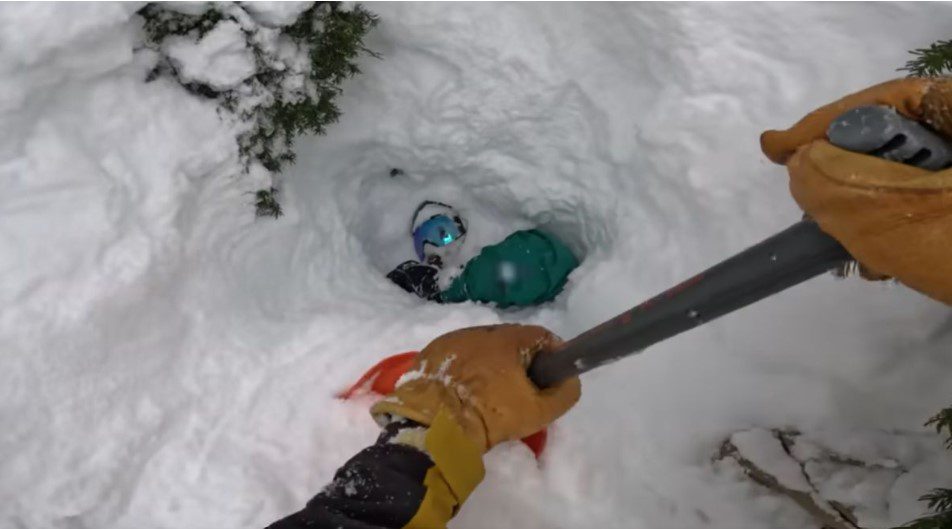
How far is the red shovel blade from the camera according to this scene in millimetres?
1778

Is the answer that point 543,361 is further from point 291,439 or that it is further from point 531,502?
point 291,439

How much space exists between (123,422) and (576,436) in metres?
1.05

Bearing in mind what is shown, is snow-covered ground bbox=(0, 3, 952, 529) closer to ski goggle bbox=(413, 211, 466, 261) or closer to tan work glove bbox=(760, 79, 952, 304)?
ski goggle bbox=(413, 211, 466, 261)

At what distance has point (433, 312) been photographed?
7.26 feet

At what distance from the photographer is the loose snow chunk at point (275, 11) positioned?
169 cm

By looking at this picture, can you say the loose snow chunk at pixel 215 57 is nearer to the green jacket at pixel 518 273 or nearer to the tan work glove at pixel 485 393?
the tan work glove at pixel 485 393

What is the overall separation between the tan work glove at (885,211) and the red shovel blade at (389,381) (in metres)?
1.00

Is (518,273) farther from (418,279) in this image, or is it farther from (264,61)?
(264,61)

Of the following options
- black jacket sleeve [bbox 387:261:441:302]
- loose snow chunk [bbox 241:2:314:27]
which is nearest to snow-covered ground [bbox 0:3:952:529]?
loose snow chunk [bbox 241:2:314:27]

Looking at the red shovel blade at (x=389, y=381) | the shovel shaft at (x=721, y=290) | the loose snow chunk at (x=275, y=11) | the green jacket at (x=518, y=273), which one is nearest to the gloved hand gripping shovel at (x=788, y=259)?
the shovel shaft at (x=721, y=290)

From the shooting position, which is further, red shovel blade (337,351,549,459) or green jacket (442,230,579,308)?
green jacket (442,230,579,308)

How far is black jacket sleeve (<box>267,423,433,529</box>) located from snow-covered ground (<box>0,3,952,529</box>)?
0.47 meters

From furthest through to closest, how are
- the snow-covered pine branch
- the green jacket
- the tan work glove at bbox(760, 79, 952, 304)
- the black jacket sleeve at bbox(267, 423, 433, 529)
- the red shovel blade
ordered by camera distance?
the green jacket < the red shovel blade < the snow-covered pine branch < the black jacket sleeve at bbox(267, 423, 433, 529) < the tan work glove at bbox(760, 79, 952, 304)

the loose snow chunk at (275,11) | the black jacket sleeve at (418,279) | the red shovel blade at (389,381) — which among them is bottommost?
the black jacket sleeve at (418,279)
